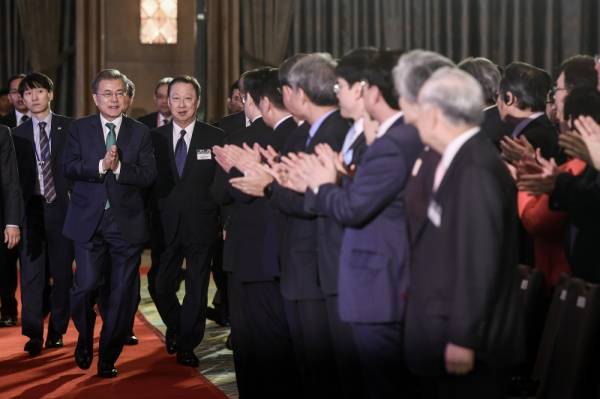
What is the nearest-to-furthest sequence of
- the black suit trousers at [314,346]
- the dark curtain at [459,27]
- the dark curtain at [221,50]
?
the black suit trousers at [314,346] → the dark curtain at [459,27] → the dark curtain at [221,50]

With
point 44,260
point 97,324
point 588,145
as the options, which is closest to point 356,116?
point 588,145

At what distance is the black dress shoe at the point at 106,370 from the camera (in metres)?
5.88

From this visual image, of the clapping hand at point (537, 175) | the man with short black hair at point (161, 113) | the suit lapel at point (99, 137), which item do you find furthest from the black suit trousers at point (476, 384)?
the man with short black hair at point (161, 113)


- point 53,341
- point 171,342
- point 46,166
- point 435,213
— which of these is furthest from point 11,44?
point 435,213

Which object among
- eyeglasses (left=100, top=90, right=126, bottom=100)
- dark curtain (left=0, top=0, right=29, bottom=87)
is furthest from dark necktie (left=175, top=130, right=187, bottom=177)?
dark curtain (left=0, top=0, right=29, bottom=87)

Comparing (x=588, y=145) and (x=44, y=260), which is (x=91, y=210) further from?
(x=588, y=145)

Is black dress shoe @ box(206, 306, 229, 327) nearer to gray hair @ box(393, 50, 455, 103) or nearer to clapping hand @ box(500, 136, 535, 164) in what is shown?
clapping hand @ box(500, 136, 535, 164)

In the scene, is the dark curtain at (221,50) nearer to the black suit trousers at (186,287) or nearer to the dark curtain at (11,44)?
the dark curtain at (11,44)

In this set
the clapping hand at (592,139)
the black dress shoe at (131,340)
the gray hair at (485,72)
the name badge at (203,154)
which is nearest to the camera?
the clapping hand at (592,139)

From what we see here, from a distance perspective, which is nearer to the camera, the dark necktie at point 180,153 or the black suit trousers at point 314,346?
the black suit trousers at point 314,346

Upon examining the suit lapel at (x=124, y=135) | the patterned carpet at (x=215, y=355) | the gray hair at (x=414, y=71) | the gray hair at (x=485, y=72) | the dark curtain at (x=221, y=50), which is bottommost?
the patterned carpet at (x=215, y=355)

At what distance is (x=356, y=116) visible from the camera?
3926 millimetres

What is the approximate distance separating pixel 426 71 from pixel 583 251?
1.41 meters

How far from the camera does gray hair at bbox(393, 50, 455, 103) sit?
3404 mm
